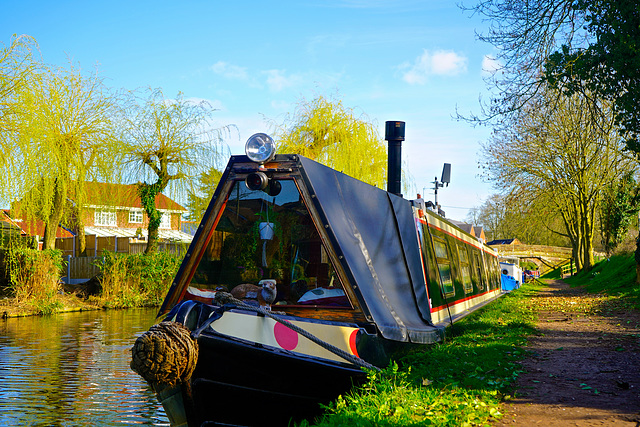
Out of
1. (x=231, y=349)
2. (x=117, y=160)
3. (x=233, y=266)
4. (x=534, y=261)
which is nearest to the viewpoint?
(x=231, y=349)

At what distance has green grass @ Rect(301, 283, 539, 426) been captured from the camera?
4.66m

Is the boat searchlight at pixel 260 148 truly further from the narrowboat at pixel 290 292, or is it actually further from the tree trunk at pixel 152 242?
the tree trunk at pixel 152 242

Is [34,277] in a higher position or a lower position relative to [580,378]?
higher

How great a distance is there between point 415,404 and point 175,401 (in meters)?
2.03

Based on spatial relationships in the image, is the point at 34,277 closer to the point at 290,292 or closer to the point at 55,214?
the point at 55,214

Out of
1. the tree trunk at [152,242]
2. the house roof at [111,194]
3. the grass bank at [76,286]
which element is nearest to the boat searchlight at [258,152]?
the grass bank at [76,286]

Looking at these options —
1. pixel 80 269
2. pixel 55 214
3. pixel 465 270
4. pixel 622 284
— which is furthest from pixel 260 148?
pixel 80 269

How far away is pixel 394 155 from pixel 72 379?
266 inches

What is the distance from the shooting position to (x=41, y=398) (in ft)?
28.4

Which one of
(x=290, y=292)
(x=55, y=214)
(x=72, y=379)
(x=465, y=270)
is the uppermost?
(x=55, y=214)

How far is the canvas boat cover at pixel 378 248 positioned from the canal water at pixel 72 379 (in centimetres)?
324

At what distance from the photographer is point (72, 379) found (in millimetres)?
9953

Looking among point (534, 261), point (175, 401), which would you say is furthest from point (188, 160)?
point (534, 261)

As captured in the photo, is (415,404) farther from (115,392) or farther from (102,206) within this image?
(102,206)
